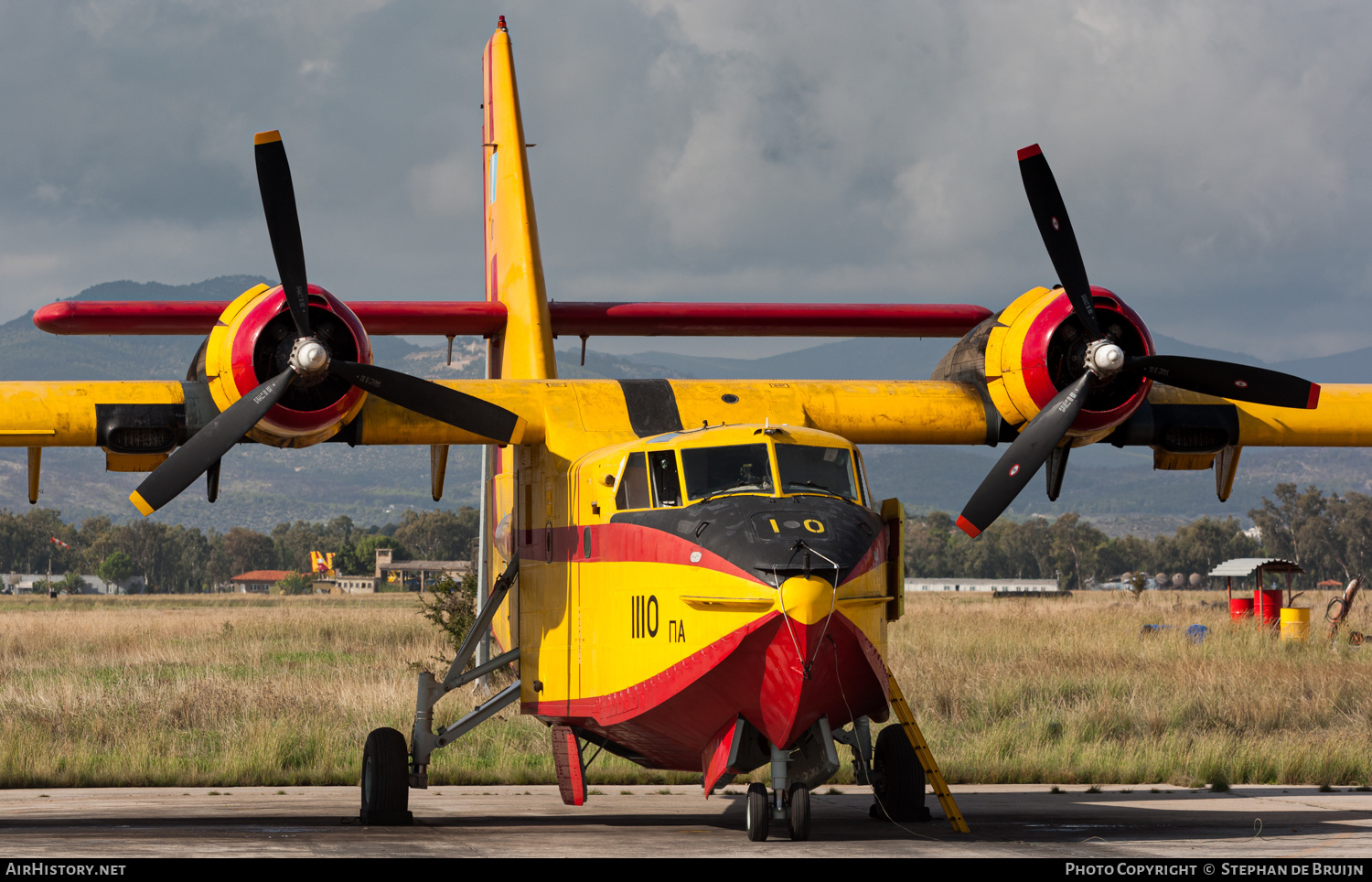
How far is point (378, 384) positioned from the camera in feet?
39.3

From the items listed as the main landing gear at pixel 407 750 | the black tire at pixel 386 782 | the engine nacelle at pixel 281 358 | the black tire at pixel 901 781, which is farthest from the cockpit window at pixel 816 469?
the black tire at pixel 386 782

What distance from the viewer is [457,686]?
13422mm

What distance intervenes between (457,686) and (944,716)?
1000 cm

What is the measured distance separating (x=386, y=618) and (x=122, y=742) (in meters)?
32.5

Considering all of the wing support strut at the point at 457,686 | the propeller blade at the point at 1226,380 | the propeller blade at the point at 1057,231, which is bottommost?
the wing support strut at the point at 457,686

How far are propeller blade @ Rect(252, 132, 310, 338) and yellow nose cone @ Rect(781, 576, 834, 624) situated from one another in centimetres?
520

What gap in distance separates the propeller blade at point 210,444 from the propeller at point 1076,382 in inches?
238

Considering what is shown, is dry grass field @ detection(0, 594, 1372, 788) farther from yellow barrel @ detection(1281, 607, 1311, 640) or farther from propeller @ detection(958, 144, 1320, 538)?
propeller @ detection(958, 144, 1320, 538)

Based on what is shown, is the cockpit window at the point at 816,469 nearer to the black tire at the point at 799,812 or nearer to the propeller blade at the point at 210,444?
the black tire at the point at 799,812

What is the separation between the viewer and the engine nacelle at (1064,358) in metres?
13.0

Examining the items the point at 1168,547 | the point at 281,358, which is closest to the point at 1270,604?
the point at 281,358

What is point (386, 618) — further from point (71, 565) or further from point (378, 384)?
point (71, 565)
